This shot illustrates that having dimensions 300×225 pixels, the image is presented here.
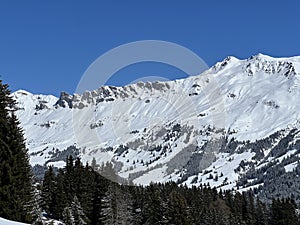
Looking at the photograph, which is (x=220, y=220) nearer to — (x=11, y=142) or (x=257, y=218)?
(x=257, y=218)

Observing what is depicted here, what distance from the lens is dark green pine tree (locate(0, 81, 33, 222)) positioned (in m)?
36.4

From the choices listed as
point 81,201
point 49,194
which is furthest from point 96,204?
point 49,194

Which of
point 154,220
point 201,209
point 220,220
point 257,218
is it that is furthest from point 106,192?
point 257,218

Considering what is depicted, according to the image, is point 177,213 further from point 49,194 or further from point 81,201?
point 49,194

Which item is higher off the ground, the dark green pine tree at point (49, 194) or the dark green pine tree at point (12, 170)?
the dark green pine tree at point (49, 194)

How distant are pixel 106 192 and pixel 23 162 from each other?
4094 centimetres

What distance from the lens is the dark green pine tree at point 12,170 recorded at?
36.4 meters

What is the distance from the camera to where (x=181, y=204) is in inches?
3014

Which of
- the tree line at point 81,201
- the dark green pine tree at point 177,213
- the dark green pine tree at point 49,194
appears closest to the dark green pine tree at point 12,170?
the tree line at point 81,201

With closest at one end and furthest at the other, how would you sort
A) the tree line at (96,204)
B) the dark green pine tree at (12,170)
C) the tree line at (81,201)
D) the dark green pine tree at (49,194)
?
the dark green pine tree at (12,170) < the tree line at (81,201) < the tree line at (96,204) < the dark green pine tree at (49,194)

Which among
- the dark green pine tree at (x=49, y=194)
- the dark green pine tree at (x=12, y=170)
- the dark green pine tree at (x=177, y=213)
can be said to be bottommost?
the dark green pine tree at (x=12, y=170)

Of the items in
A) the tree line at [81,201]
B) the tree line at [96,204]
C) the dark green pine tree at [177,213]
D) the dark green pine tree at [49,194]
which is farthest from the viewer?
the dark green pine tree at [49,194]

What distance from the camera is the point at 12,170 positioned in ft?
125

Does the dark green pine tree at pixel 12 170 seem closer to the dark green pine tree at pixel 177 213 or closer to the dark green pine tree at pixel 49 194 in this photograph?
the dark green pine tree at pixel 177 213
